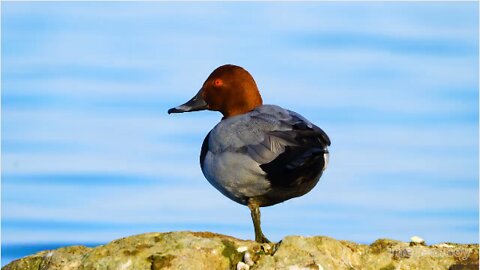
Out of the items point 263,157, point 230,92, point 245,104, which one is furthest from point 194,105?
point 263,157

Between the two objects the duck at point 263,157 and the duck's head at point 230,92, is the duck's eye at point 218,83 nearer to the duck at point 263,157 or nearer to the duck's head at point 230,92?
the duck's head at point 230,92

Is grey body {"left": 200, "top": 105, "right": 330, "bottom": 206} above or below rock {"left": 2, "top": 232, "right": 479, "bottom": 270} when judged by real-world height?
above

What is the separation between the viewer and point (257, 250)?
6.23 meters

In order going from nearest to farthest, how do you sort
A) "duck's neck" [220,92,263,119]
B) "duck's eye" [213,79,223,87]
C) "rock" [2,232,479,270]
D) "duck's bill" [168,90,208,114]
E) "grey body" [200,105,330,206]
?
"rock" [2,232,479,270], "grey body" [200,105,330,206], "duck's neck" [220,92,263,119], "duck's eye" [213,79,223,87], "duck's bill" [168,90,208,114]

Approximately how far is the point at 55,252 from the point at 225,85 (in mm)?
2884

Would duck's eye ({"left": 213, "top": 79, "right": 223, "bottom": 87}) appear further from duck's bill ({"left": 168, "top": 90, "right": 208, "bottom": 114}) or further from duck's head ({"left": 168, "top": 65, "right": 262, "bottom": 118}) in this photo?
duck's bill ({"left": 168, "top": 90, "right": 208, "bottom": 114})

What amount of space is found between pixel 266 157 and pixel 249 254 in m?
1.48

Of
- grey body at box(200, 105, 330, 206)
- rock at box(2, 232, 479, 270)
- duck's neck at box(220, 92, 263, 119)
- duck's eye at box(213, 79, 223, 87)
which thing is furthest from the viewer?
duck's eye at box(213, 79, 223, 87)

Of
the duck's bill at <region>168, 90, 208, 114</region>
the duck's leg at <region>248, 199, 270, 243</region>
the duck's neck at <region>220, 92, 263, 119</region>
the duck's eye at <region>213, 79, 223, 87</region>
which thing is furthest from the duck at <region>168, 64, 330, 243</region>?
the duck's bill at <region>168, 90, 208, 114</region>

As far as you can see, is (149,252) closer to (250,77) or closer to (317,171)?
(317,171)

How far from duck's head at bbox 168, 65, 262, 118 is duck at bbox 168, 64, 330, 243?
1.23 feet

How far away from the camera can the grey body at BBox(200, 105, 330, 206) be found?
24.3 ft

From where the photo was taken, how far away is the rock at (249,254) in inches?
239

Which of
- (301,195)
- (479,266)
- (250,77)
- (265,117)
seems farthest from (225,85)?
(479,266)
